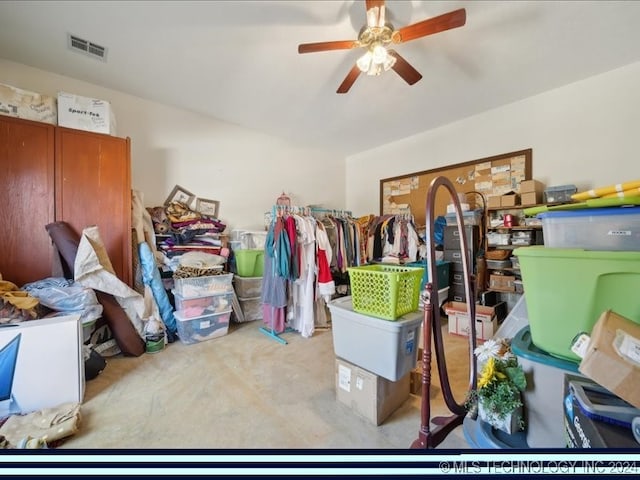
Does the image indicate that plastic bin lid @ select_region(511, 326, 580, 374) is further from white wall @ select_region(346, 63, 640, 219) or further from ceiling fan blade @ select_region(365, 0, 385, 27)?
white wall @ select_region(346, 63, 640, 219)

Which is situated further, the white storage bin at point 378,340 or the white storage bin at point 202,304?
the white storage bin at point 202,304

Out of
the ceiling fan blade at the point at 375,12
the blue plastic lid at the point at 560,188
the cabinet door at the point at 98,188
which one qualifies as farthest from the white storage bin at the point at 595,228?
the cabinet door at the point at 98,188

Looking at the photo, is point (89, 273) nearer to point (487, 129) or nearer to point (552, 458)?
point (552, 458)

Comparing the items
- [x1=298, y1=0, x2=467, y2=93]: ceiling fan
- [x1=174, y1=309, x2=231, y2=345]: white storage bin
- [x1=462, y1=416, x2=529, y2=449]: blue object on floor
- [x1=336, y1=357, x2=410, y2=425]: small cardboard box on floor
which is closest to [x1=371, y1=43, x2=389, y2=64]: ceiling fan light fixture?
[x1=298, y1=0, x2=467, y2=93]: ceiling fan

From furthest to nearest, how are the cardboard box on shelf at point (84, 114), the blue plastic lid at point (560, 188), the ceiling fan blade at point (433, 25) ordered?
1. the blue plastic lid at point (560, 188)
2. the cardboard box on shelf at point (84, 114)
3. the ceiling fan blade at point (433, 25)

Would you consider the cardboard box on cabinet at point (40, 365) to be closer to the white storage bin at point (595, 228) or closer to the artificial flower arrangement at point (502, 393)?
the artificial flower arrangement at point (502, 393)

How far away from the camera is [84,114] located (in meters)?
2.47

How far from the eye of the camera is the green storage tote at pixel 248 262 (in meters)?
3.38

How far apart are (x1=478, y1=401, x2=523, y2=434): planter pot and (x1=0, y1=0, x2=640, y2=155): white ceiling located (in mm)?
2524

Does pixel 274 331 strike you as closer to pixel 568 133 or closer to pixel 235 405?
pixel 235 405

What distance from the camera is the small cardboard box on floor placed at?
152 centimetres

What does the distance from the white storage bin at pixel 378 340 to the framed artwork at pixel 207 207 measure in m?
2.73

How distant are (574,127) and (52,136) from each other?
17.2 ft

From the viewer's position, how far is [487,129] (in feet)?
11.6
